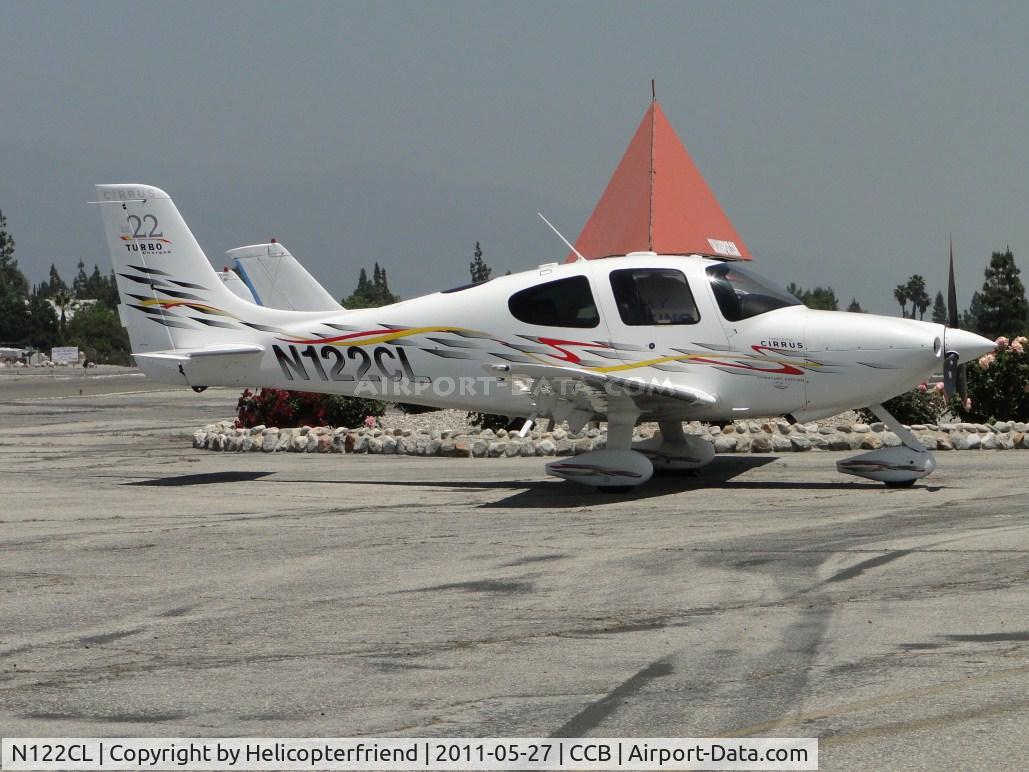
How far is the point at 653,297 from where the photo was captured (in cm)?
1302

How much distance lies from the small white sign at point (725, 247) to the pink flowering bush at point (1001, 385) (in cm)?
1262

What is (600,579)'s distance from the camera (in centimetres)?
807

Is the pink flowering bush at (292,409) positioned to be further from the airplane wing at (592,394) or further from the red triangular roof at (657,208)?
the red triangular roof at (657,208)

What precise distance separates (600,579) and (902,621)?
2108 millimetres

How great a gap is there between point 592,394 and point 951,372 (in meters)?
3.57

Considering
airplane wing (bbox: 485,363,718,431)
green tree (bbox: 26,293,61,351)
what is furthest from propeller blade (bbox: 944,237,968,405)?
green tree (bbox: 26,293,61,351)

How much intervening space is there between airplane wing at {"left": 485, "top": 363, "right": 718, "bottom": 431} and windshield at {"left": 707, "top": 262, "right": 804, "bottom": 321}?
0.93m

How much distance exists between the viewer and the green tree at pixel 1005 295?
289 ft

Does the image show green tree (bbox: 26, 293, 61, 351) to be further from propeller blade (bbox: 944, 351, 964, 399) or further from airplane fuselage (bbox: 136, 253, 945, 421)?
propeller blade (bbox: 944, 351, 964, 399)

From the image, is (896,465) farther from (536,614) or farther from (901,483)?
(536,614)

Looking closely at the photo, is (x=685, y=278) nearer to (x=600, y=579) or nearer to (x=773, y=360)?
(x=773, y=360)

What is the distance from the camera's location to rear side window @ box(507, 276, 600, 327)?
13.2 meters

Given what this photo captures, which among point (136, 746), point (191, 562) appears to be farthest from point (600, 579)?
point (136, 746)

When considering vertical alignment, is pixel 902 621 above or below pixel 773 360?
below
